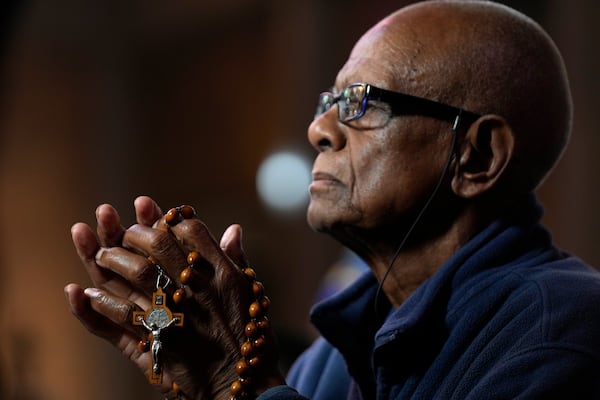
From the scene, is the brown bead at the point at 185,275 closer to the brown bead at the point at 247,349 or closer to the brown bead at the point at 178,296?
the brown bead at the point at 178,296

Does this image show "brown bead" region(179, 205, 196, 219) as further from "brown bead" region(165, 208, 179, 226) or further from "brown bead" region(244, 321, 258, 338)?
"brown bead" region(244, 321, 258, 338)

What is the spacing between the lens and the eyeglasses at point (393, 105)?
1682mm

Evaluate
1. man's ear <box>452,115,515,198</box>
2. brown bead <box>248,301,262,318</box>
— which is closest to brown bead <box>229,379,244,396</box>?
brown bead <box>248,301,262,318</box>

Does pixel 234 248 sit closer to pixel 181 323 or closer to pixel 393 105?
pixel 181 323

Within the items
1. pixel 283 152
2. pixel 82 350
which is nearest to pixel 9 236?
pixel 82 350

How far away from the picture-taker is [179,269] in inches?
57.4

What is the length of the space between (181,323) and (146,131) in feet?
21.5

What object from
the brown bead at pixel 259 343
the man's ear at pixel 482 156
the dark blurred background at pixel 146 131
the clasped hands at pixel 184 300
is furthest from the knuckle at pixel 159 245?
the dark blurred background at pixel 146 131

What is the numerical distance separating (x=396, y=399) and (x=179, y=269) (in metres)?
0.48

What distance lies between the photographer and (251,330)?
150cm

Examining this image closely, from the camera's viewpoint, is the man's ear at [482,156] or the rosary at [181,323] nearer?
the rosary at [181,323]

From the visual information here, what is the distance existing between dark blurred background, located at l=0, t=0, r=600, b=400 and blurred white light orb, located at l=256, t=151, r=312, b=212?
3.4 inches

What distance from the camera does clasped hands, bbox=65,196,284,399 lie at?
147 cm

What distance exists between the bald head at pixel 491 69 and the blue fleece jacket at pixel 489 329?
0.14 meters
